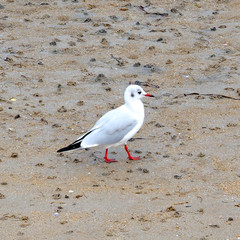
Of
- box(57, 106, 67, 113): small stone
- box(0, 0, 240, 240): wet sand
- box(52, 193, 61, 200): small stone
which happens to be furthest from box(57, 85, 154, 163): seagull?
box(57, 106, 67, 113): small stone

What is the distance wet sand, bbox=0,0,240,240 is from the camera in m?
4.62

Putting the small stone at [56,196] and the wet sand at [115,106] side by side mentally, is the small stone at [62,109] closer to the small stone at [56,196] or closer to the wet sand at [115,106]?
the wet sand at [115,106]

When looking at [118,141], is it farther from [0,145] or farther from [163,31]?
[163,31]

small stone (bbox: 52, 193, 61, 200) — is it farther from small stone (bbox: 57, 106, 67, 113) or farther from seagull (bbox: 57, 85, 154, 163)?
small stone (bbox: 57, 106, 67, 113)

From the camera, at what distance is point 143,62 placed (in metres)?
7.88

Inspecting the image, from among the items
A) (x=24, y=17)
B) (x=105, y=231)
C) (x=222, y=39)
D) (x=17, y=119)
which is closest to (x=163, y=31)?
(x=222, y=39)

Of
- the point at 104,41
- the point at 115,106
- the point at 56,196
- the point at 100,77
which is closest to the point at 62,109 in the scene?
the point at 115,106

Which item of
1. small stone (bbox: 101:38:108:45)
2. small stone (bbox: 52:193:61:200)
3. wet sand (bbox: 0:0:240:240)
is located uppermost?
Result: small stone (bbox: 101:38:108:45)

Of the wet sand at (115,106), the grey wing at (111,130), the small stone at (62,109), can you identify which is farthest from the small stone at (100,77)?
the grey wing at (111,130)

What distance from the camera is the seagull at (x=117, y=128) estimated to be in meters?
5.56

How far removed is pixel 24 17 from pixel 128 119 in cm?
412

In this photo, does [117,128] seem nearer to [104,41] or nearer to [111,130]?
[111,130]

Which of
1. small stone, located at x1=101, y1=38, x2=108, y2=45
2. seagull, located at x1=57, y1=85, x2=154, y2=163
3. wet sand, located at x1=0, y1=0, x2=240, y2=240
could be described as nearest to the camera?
wet sand, located at x1=0, y1=0, x2=240, y2=240

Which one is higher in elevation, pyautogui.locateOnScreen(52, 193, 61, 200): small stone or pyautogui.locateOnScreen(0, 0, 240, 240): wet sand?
pyautogui.locateOnScreen(0, 0, 240, 240): wet sand
